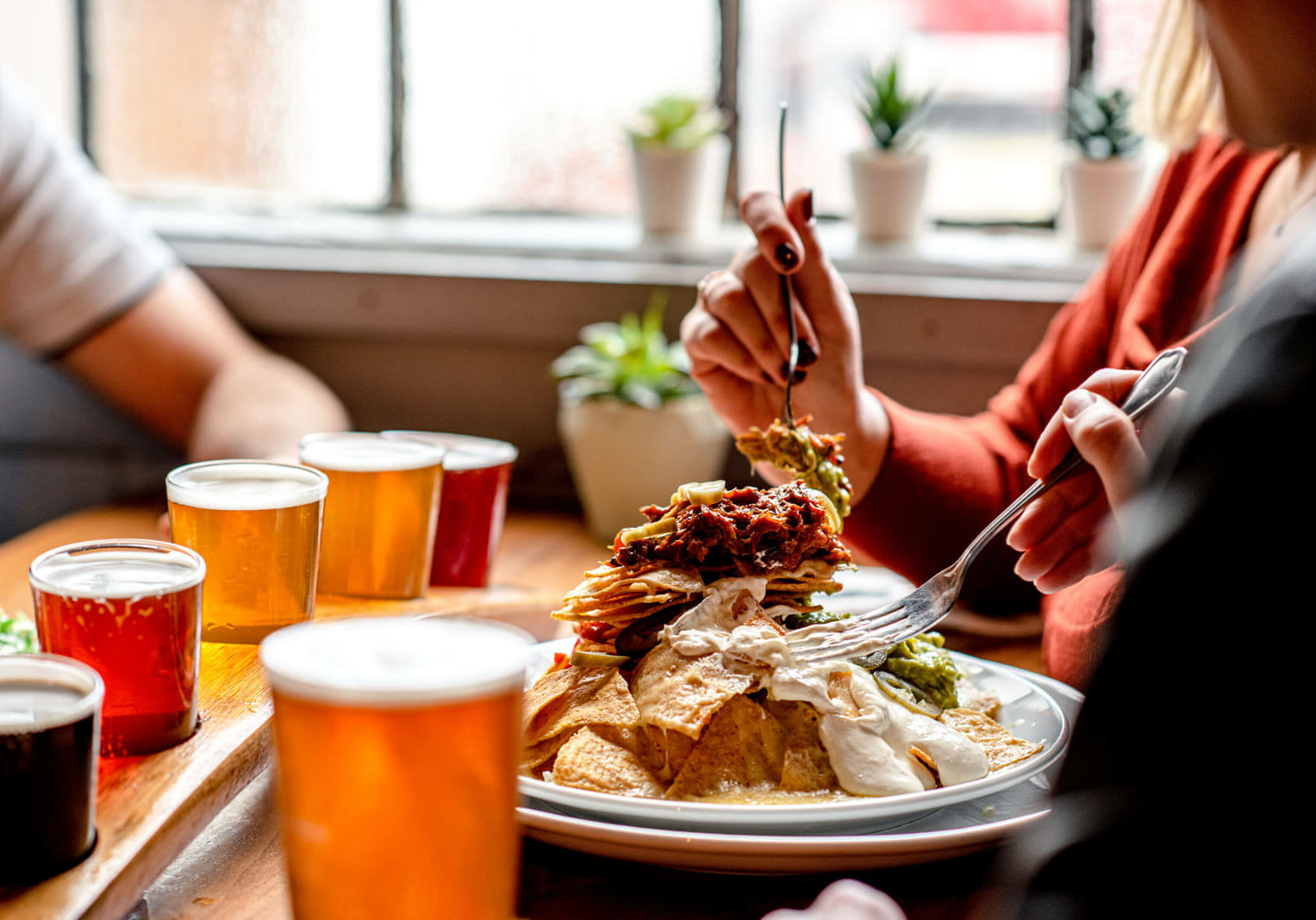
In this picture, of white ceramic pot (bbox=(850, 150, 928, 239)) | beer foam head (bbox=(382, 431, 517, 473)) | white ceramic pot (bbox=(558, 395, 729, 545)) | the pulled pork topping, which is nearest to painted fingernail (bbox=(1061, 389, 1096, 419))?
the pulled pork topping

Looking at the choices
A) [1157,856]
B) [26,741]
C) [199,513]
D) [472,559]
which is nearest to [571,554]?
[472,559]

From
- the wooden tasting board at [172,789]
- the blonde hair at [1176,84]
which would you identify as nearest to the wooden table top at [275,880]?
the wooden tasting board at [172,789]

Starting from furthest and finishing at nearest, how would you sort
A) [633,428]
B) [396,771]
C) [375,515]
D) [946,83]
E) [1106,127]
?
[946,83], [1106,127], [633,428], [375,515], [396,771]

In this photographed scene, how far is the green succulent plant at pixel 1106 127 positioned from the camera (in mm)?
2004

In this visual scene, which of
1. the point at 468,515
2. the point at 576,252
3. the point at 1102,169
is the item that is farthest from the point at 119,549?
the point at 1102,169

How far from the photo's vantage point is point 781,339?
113 cm

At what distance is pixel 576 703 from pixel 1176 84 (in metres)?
1.20

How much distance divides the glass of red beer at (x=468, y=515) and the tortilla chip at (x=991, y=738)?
0.60 metres

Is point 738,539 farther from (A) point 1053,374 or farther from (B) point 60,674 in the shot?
(A) point 1053,374

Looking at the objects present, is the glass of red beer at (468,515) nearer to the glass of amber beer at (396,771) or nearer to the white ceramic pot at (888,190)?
the glass of amber beer at (396,771)

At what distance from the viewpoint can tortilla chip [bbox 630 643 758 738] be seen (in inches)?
28.6

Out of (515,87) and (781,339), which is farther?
(515,87)

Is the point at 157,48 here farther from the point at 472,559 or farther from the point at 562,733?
the point at 562,733

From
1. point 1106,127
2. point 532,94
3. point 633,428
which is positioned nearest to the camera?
point 633,428
